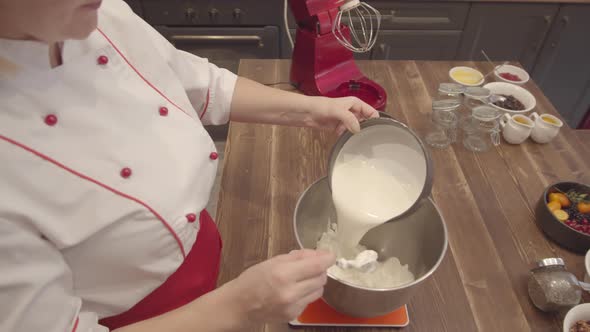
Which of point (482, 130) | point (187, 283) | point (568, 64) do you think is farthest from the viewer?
point (568, 64)

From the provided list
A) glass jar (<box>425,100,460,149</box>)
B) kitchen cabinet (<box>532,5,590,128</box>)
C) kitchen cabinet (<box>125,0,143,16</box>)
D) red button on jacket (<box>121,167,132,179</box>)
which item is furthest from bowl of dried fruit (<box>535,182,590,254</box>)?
kitchen cabinet (<box>125,0,143,16</box>)

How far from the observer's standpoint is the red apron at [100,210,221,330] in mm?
707

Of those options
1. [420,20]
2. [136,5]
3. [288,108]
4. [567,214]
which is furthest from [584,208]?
[136,5]

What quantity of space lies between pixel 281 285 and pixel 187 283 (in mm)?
266

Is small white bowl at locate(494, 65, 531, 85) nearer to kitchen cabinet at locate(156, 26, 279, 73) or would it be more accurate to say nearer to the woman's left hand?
the woman's left hand

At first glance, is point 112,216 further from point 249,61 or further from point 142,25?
point 249,61

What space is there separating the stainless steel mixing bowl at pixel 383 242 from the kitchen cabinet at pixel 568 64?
5.70 ft

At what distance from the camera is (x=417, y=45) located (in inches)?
80.9

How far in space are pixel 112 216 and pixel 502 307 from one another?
0.71 m

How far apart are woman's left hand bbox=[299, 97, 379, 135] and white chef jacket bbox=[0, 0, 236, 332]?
273 mm

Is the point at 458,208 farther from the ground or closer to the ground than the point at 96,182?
closer to the ground

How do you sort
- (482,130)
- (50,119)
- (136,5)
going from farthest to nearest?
1. (136,5)
2. (482,130)
3. (50,119)

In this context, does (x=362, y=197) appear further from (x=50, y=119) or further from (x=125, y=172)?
(x=50, y=119)

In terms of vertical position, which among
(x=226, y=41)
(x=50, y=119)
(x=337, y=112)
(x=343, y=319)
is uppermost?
(x=50, y=119)
